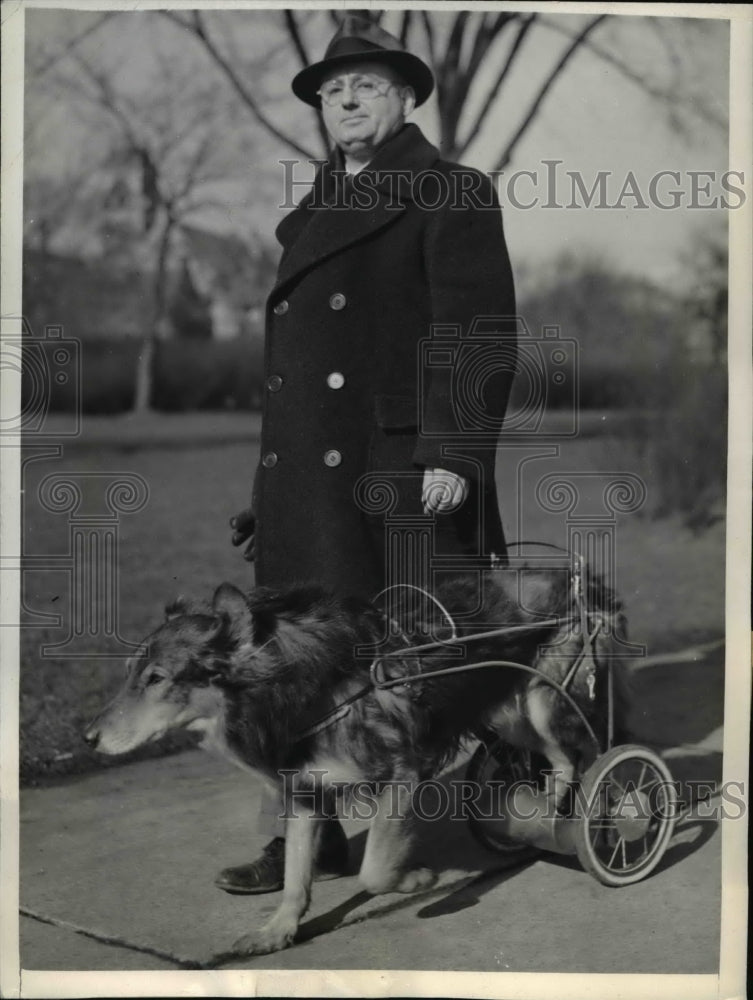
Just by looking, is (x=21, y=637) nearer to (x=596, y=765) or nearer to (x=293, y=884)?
(x=293, y=884)

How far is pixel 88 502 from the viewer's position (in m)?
3.45

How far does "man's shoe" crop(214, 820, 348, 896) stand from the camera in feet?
10.9

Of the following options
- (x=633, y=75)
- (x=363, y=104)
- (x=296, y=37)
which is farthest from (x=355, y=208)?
(x=633, y=75)

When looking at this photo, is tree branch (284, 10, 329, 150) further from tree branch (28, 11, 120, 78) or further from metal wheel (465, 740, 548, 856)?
metal wheel (465, 740, 548, 856)

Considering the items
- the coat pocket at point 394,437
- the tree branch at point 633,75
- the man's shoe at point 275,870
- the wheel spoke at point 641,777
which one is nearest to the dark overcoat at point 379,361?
the coat pocket at point 394,437

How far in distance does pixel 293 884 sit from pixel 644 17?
9.04ft

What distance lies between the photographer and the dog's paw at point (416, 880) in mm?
3330

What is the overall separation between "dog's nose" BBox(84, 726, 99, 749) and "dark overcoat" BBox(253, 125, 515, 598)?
0.65 meters

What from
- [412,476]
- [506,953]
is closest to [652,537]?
[412,476]

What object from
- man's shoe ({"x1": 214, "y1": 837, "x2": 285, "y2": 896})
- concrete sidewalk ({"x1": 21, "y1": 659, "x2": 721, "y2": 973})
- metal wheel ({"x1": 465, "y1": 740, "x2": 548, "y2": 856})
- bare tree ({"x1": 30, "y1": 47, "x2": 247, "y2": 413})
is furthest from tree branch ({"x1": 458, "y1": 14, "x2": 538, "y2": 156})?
man's shoe ({"x1": 214, "y1": 837, "x2": 285, "y2": 896})

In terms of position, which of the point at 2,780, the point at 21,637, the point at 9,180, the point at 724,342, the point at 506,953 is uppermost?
the point at 9,180

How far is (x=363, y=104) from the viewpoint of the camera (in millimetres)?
3305

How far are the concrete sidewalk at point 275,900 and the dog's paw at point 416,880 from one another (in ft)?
0.08

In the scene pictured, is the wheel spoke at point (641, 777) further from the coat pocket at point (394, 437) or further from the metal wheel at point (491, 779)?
the coat pocket at point (394, 437)
